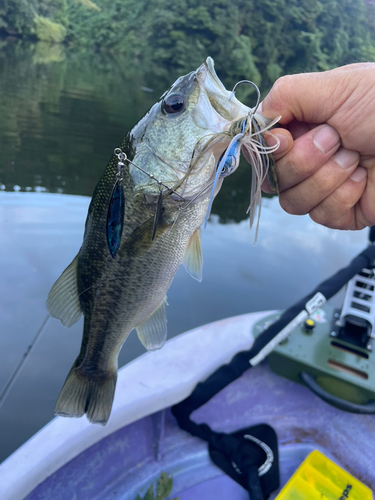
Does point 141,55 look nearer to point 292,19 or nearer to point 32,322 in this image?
point 292,19

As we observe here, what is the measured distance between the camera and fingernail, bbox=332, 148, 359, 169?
5.14 feet

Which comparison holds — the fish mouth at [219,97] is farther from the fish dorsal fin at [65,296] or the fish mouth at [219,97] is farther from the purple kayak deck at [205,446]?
the purple kayak deck at [205,446]

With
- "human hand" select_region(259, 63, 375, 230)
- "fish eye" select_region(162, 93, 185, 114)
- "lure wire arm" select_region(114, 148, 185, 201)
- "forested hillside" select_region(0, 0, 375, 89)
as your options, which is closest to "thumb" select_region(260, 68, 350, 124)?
"human hand" select_region(259, 63, 375, 230)

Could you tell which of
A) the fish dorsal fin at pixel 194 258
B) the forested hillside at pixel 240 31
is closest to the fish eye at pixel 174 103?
the fish dorsal fin at pixel 194 258

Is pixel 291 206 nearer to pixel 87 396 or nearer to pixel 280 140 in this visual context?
pixel 280 140

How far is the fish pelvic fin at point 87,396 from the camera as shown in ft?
5.25

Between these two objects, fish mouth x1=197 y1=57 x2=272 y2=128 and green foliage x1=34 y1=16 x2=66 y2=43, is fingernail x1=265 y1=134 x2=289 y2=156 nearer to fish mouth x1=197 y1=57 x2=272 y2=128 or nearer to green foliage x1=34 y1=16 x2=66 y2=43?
fish mouth x1=197 y1=57 x2=272 y2=128

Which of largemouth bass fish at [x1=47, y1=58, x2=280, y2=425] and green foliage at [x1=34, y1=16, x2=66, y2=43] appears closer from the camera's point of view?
largemouth bass fish at [x1=47, y1=58, x2=280, y2=425]

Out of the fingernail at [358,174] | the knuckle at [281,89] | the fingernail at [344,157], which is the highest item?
the knuckle at [281,89]

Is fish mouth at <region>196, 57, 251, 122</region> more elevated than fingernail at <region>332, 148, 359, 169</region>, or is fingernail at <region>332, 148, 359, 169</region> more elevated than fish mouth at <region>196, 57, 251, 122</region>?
fish mouth at <region>196, 57, 251, 122</region>

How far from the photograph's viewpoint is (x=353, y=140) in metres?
1.50

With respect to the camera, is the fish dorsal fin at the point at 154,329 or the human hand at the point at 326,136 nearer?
the human hand at the point at 326,136

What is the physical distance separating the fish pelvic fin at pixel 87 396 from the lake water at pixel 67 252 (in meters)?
2.08

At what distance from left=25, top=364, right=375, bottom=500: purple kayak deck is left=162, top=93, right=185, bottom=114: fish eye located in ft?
6.82
